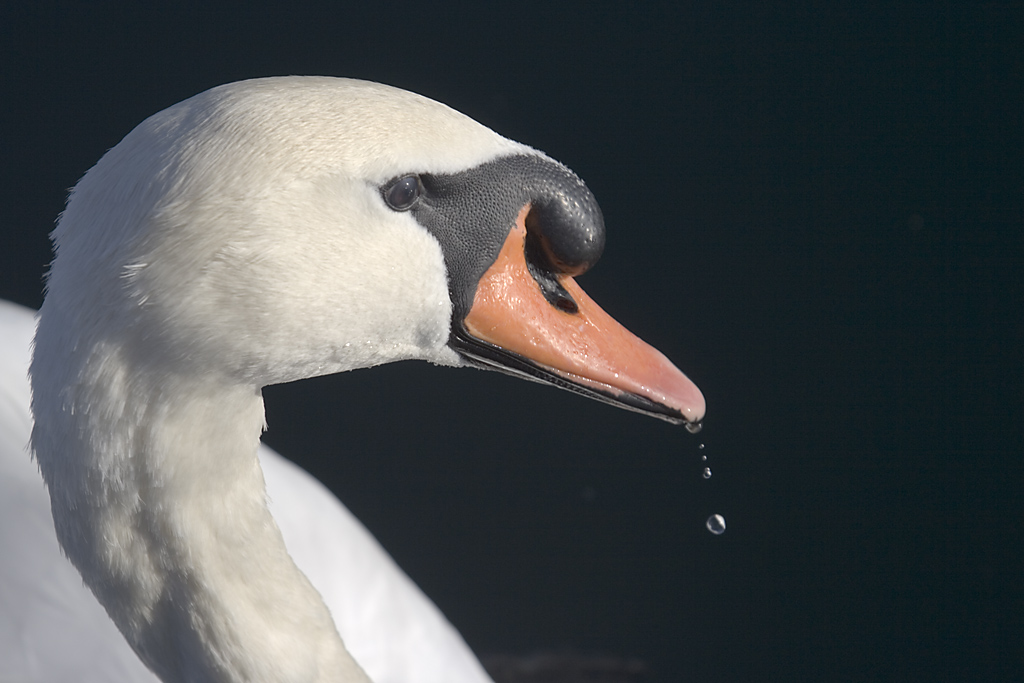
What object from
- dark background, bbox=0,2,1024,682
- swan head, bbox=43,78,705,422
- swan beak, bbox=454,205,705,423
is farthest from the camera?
dark background, bbox=0,2,1024,682

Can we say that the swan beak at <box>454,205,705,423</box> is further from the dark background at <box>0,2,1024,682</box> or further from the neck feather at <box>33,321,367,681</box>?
the dark background at <box>0,2,1024,682</box>

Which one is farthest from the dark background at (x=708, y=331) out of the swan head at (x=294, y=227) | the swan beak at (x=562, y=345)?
the swan head at (x=294, y=227)

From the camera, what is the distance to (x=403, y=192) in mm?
859

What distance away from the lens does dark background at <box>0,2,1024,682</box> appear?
2514mm

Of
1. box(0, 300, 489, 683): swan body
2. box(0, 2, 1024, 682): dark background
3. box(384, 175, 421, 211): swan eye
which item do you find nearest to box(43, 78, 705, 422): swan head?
box(384, 175, 421, 211): swan eye

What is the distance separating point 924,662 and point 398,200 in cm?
214

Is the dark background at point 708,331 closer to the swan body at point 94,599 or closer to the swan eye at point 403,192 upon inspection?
the swan body at point 94,599

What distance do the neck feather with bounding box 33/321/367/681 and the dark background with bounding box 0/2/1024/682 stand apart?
164cm

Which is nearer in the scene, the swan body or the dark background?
the swan body

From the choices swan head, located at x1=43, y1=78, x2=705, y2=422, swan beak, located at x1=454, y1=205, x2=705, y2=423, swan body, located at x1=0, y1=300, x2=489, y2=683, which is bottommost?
swan body, located at x1=0, y1=300, x2=489, y2=683

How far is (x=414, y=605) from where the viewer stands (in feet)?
6.10

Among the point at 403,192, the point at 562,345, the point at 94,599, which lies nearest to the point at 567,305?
the point at 562,345

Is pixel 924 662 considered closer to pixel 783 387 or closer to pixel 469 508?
pixel 783 387

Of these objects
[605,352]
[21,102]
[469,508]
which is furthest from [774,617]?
[21,102]
